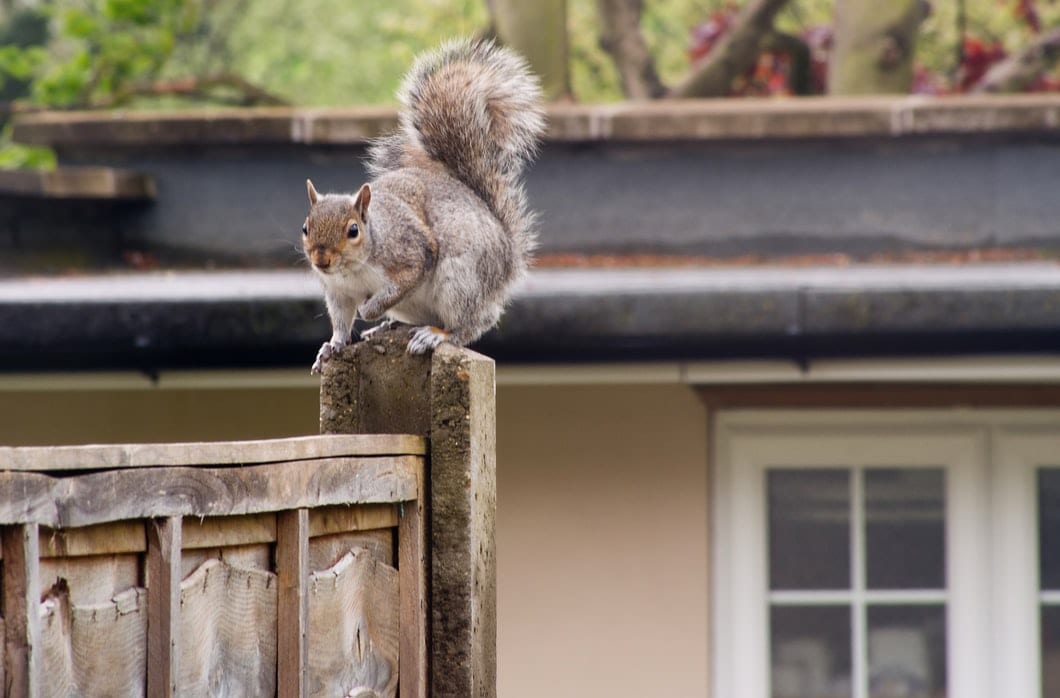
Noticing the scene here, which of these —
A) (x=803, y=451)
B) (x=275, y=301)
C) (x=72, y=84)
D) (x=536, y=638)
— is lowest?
(x=536, y=638)

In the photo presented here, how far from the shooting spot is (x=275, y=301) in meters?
3.93

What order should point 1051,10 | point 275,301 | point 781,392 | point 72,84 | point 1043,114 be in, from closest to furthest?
point 275,301 → point 781,392 → point 1043,114 → point 72,84 → point 1051,10

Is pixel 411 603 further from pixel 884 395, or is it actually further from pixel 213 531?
pixel 884 395

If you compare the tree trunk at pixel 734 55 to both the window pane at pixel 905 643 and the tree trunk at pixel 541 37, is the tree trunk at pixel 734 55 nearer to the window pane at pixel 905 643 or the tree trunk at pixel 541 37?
the tree trunk at pixel 541 37

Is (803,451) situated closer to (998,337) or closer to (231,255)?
(998,337)

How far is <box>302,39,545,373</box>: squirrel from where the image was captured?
2.54 m

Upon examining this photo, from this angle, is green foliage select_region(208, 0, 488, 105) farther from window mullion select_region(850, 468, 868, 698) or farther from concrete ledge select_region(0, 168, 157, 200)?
window mullion select_region(850, 468, 868, 698)

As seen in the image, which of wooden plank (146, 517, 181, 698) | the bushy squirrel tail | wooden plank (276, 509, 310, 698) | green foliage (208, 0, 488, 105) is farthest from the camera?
green foliage (208, 0, 488, 105)

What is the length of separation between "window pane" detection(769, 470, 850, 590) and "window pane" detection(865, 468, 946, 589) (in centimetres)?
9

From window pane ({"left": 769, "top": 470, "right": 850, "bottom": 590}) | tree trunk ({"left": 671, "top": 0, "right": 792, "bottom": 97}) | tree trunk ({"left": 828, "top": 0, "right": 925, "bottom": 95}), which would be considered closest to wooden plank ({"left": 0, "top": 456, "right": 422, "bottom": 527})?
window pane ({"left": 769, "top": 470, "right": 850, "bottom": 590})

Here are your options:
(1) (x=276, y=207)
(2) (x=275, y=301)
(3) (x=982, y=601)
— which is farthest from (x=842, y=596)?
(1) (x=276, y=207)

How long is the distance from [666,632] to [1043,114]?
2582 mm

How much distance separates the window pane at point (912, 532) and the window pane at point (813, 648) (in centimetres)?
18

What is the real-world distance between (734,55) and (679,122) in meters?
2.41
